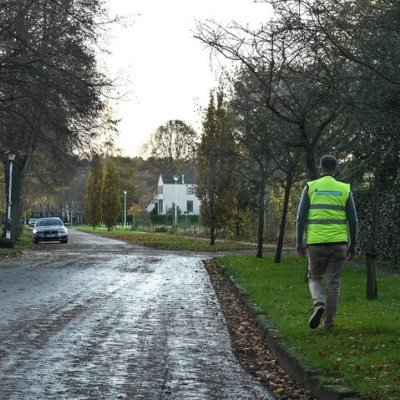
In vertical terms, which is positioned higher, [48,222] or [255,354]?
[48,222]

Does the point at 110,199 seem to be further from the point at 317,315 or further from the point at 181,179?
the point at 317,315

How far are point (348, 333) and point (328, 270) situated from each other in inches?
29.7

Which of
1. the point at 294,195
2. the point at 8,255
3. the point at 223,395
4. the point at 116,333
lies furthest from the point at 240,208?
the point at 223,395

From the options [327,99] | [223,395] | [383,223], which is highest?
[327,99]

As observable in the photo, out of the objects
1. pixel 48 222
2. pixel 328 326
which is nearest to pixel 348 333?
pixel 328 326

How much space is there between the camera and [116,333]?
10.1m

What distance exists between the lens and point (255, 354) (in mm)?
8961

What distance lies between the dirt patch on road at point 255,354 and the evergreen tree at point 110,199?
220 ft

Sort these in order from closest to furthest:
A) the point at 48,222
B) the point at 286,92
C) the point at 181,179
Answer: the point at 286,92, the point at 48,222, the point at 181,179

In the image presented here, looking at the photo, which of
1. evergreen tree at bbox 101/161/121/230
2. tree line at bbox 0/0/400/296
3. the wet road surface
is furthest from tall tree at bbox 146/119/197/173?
the wet road surface

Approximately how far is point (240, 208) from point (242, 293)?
109 ft

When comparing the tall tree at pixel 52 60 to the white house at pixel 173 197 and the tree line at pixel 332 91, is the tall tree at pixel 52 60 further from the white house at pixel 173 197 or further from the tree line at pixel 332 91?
the white house at pixel 173 197

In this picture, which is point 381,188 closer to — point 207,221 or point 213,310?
point 213,310

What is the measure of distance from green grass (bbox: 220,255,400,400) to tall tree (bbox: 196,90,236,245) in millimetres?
21228
